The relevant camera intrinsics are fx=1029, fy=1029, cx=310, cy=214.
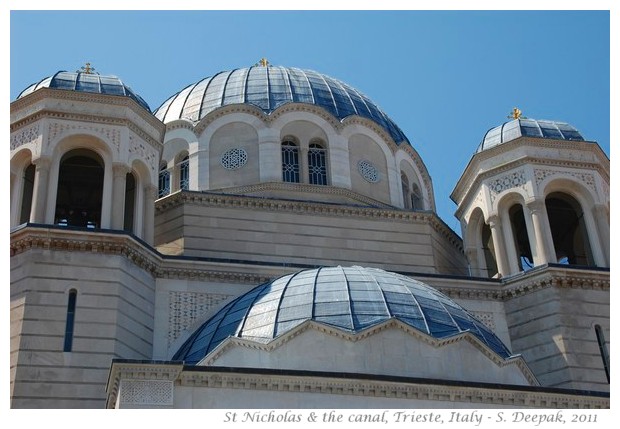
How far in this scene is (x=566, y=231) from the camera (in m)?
32.1

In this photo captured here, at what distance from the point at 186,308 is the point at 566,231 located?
13.4 meters

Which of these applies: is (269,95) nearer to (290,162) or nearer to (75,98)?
(290,162)

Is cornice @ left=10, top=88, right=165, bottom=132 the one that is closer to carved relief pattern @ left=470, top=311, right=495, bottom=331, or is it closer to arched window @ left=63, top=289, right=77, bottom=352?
arched window @ left=63, top=289, right=77, bottom=352

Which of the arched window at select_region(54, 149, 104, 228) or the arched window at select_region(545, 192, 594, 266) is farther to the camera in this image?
the arched window at select_region(545, 192, 594, 266)

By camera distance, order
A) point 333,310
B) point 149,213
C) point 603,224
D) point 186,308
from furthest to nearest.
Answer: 1. point 603,224
2. point 149,213
3. point 186,308
4. point 333,310

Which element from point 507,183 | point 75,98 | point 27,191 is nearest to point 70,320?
point 27,191

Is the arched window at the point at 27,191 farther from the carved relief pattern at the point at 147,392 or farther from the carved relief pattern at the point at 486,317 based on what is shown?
the carved relief pattern at the point at 486,317

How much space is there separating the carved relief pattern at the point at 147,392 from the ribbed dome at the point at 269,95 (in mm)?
15949

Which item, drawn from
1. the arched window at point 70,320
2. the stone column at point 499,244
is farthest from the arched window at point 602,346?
the arched window at point 70,320

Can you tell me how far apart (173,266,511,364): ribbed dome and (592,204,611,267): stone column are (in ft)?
22.7

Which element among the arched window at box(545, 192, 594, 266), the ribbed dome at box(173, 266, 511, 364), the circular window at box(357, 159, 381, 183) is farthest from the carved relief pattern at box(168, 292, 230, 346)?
the arched window at box(545, 192, 594, 266)

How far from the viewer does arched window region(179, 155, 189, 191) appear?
31.5 m

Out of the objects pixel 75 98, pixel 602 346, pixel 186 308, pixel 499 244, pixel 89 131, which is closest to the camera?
pixel 186 308

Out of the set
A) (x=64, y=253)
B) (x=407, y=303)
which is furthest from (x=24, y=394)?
(x=407, y=303)
